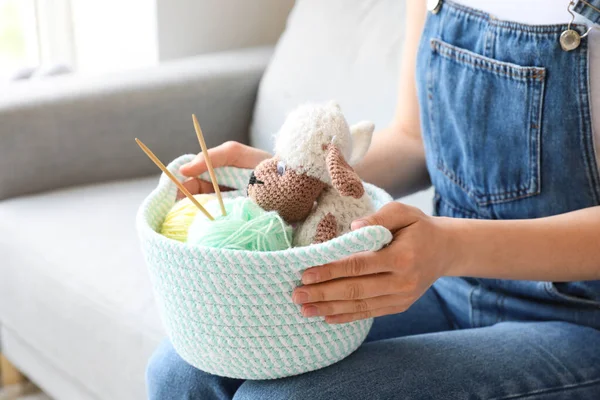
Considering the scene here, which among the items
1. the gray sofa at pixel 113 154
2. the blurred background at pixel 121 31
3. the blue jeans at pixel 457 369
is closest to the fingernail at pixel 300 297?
the blue jeans at pixel 457 369

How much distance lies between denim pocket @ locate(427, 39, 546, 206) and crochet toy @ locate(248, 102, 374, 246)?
0.19 m

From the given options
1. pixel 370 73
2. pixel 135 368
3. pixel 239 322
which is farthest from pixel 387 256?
pixel 370 73

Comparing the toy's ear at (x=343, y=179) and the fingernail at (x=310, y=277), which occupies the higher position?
the toy's ear at (x=343, y=179)

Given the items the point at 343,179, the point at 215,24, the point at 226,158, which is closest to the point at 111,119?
the point at 215,24

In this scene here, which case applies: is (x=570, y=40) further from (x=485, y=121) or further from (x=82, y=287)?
(x=82, y=287)

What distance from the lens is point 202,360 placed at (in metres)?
0.73

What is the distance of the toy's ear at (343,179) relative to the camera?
2.17ft

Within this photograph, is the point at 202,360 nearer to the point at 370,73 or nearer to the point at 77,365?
the point at 77,365

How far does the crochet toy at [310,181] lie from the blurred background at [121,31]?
104 cm

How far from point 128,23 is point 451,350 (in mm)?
1342

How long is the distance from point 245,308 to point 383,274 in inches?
5.0

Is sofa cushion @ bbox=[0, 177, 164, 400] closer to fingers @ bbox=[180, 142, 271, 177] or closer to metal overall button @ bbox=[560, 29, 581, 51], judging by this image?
fingers @ bbox=[180, 142, 271, 177]

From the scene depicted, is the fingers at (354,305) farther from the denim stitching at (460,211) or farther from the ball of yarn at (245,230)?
the denim stitching at (460,211)

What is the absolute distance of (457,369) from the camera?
0.74 metres
